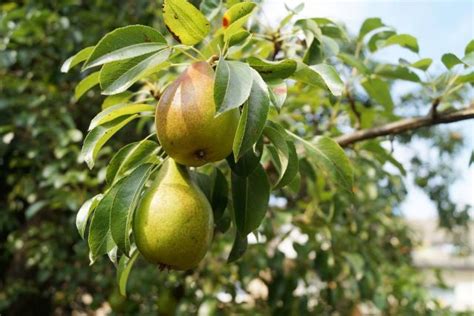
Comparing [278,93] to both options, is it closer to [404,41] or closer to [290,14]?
[290,14]

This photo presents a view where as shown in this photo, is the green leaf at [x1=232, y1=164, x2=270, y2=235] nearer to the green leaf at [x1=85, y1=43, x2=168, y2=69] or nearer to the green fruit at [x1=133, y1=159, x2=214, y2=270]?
the green fruit at [x1=133, y1=159, x2=214, y2=270]

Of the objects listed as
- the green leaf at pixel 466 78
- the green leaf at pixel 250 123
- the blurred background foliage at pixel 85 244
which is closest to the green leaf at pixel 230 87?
the green leaf at pixel 250 123

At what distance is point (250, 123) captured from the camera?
69cm

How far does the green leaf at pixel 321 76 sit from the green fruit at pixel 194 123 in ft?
0.48

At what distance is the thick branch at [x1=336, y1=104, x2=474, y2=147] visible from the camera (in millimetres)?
1075

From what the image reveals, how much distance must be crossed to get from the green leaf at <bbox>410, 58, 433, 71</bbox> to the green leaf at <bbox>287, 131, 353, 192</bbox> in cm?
41

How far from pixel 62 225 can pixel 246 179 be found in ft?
6.74

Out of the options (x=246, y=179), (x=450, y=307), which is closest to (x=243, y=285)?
(x=450, y=307)

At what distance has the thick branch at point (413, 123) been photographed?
107 centimetres

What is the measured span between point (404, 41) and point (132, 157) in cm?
72

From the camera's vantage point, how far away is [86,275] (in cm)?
248

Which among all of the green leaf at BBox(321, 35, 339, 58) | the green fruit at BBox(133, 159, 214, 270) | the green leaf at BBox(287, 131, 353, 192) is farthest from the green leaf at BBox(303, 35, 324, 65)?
the green fruit at BBox(133, 159, 214, 270)

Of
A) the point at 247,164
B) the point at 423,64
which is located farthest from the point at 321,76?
the point at 423,64

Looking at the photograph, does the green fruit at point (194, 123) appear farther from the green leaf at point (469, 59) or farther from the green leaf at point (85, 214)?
the green leaf at point (469, 59)
